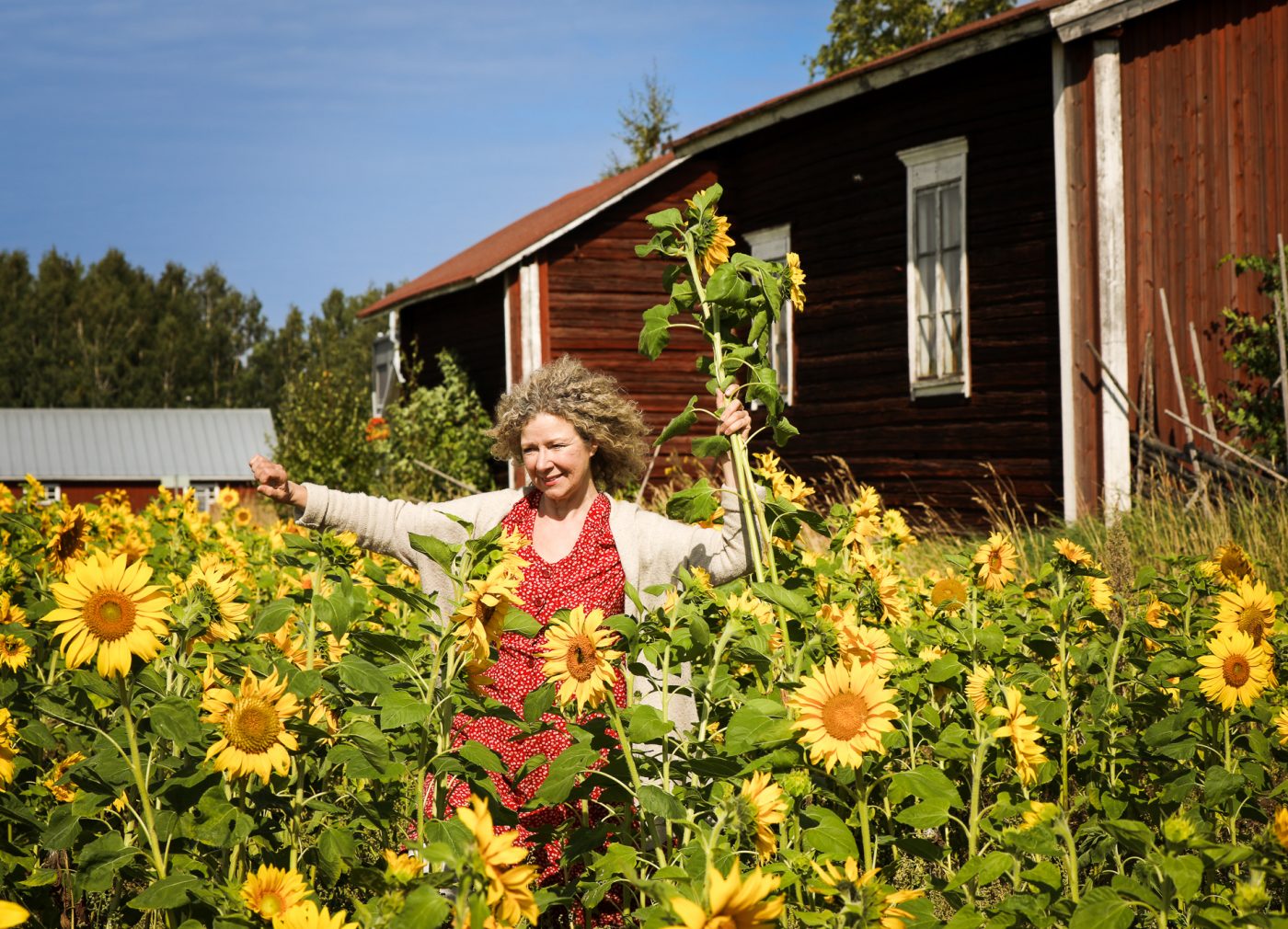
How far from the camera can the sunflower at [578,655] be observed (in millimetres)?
2193

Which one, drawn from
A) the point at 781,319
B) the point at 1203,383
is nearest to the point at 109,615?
the point at 1203,383

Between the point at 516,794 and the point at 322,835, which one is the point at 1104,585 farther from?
the point at 322,835

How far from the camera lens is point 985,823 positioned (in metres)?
2.37

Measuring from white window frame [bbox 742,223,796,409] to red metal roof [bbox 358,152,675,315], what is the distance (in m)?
1.49

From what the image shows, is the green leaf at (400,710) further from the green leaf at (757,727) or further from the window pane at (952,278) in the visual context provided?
the window pane at (952,278)

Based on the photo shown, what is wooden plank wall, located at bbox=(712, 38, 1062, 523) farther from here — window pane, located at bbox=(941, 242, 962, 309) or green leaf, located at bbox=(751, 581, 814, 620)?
green leaf, located at bbox=(751, 581, 814, 620)

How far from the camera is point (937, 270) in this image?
35.7 feet

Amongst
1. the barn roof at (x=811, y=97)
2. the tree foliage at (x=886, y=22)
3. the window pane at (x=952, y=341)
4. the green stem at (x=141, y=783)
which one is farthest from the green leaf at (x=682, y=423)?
the tree foliage at (x=886, y=22)

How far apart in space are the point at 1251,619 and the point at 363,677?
1.84 m

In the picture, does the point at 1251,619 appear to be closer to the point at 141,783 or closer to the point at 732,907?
the point at 732,907

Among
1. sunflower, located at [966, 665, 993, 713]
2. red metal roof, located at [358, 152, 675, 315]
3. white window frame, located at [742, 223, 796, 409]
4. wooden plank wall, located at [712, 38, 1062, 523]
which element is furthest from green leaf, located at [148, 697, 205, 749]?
red metal roof, located at [358, 152, 675, 315]

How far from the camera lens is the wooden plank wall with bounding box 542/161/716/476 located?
14477 mm

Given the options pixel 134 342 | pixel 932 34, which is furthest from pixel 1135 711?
pixel 134 342

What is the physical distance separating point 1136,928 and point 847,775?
509 millimetres
